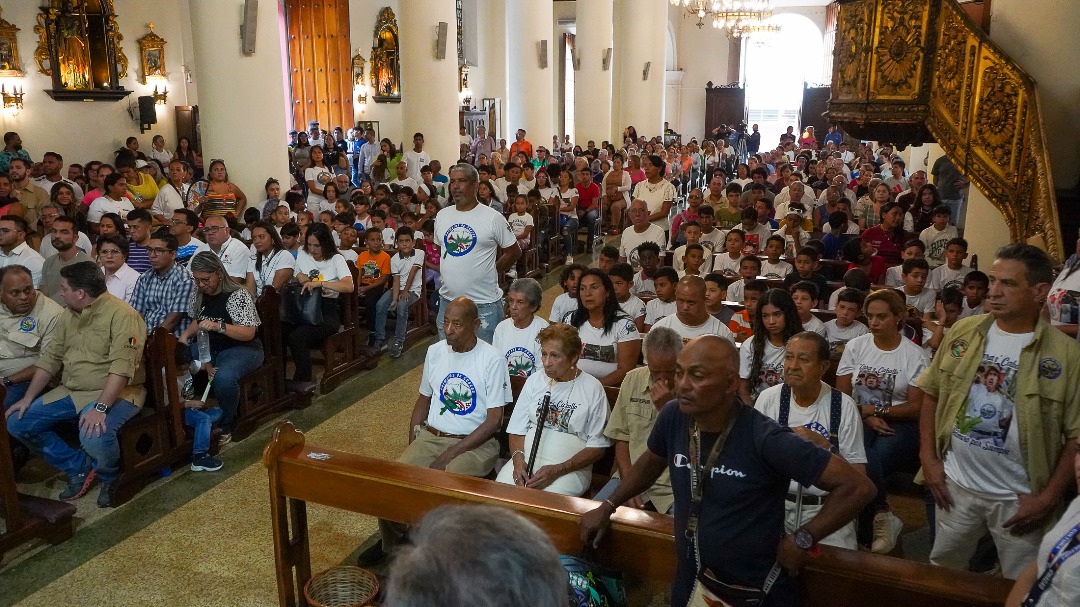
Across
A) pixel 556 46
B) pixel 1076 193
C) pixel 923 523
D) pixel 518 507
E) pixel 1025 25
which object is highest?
pixel 556 46

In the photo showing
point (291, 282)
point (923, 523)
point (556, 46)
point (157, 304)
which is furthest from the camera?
point (556, 46)

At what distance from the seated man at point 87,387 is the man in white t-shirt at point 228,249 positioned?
221 cm

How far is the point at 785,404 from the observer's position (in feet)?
12.4

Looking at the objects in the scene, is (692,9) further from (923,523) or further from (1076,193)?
(923,523)

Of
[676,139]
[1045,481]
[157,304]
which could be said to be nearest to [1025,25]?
[1045,481]

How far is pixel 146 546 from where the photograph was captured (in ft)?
14.9

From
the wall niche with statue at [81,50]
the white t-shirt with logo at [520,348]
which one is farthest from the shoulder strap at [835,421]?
the wall niche with statue at [81,50]

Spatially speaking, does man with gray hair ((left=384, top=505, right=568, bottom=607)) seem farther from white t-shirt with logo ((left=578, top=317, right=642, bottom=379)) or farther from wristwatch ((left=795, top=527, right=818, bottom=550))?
white t-shirt with logo ((left=578, top=317, right=642, bottom=379))

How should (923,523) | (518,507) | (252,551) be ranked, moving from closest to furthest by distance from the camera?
(518,507) → (252,551) → (923,523)

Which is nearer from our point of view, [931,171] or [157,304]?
[157,304]

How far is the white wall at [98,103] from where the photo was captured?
12.6 meters

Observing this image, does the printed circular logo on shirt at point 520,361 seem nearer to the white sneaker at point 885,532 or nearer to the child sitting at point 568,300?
the child sitting at point 568,300

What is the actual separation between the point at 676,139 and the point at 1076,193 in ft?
53.9

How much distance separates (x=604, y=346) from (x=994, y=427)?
2.54m
